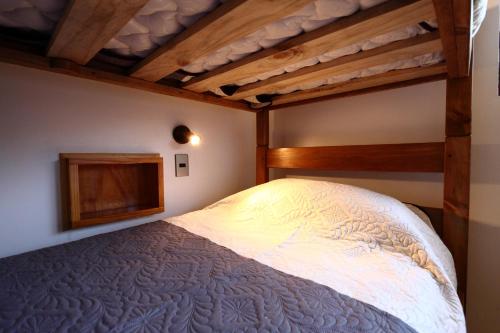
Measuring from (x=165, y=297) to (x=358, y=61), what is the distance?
47.4 inches

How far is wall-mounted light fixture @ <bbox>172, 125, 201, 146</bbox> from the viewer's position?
165cm

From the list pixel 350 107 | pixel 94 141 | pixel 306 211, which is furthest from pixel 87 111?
pixel 350 107

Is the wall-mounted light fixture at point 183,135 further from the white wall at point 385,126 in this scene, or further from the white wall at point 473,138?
the white wall at point 473,138

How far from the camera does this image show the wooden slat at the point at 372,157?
1219mm

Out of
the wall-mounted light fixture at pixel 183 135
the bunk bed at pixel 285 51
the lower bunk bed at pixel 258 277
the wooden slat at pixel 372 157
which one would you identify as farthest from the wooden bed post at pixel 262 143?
the lower bunk bed at pixel 258 277

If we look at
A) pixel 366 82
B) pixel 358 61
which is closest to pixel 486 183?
pixel 366 82

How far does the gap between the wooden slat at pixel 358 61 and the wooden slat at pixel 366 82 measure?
0.21 m

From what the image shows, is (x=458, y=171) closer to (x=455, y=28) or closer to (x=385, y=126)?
(x=385, y=126)

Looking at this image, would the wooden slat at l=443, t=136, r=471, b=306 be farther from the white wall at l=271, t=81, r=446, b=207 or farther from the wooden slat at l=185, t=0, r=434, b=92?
the wooden slat at l=185, t=0, r=434, b=92

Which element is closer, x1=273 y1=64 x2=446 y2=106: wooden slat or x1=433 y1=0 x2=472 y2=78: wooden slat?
x1=433 y1=0 x2=472 y2=78: wooden slat

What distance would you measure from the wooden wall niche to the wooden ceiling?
17.6 inches

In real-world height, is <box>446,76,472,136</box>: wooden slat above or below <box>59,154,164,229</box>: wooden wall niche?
above

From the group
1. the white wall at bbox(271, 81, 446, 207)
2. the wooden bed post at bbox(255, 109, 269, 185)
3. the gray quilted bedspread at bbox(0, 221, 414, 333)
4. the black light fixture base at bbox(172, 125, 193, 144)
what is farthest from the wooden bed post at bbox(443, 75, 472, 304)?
the black light fixture base at bbox(172, 125, 193, 144)

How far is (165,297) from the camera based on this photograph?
661mm
